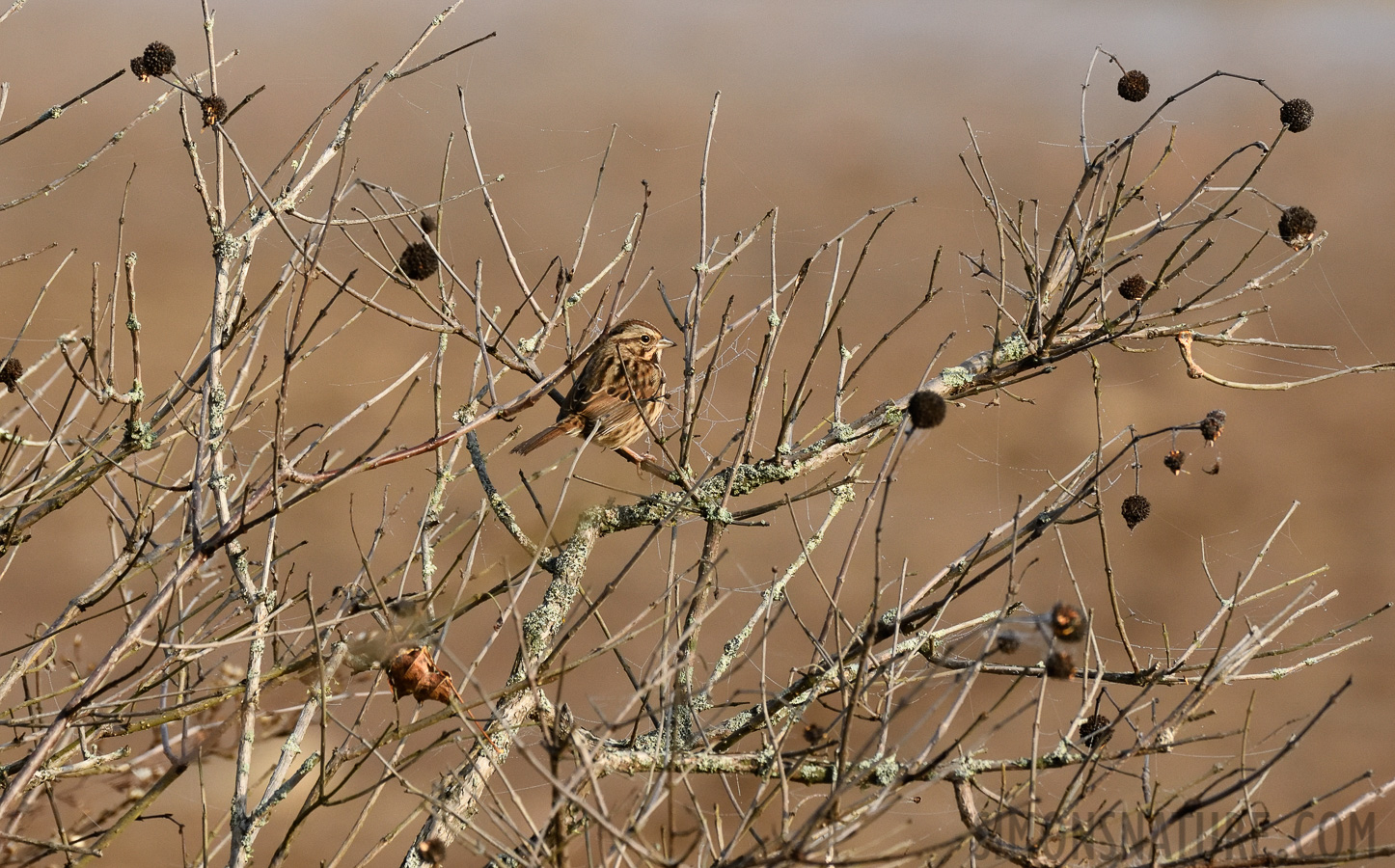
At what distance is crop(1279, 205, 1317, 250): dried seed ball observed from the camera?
414cm

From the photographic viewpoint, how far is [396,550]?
61.6 feet

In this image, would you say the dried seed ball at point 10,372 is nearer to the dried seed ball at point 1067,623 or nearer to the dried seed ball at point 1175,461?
the dried seed ball at point 1067,623

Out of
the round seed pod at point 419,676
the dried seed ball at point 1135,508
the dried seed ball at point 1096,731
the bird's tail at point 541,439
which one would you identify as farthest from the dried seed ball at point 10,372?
the dried seed ball at point 1135,508

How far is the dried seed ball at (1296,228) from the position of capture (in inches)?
163

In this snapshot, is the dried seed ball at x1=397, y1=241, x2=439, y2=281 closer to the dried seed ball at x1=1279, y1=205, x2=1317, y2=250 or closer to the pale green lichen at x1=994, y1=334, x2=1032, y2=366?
the pale green lichen at x1=994, y1=334, x2=1032, y2=366

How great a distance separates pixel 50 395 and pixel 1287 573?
1979cm

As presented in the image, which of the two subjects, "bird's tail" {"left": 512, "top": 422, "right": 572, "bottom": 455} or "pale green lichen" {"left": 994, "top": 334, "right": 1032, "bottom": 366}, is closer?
"pale green lichen" {"left": 994, "top": 334, "right": 1032, "bottom": 366}

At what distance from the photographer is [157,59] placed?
378 cm

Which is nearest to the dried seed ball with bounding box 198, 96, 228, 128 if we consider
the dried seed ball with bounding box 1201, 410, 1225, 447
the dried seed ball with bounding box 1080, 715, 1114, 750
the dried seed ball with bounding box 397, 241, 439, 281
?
the dried seed ball with bounding box 397, 241, 439, 281

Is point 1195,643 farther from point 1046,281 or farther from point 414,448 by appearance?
point 414,448

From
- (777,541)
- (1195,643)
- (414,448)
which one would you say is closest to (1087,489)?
(1195,643)

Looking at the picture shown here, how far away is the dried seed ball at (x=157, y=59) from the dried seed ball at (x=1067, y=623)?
3.23 meters

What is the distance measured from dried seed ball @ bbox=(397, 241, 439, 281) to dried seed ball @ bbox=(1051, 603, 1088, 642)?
2.12 m

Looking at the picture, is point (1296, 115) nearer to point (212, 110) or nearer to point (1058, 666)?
point (1058, 666)
